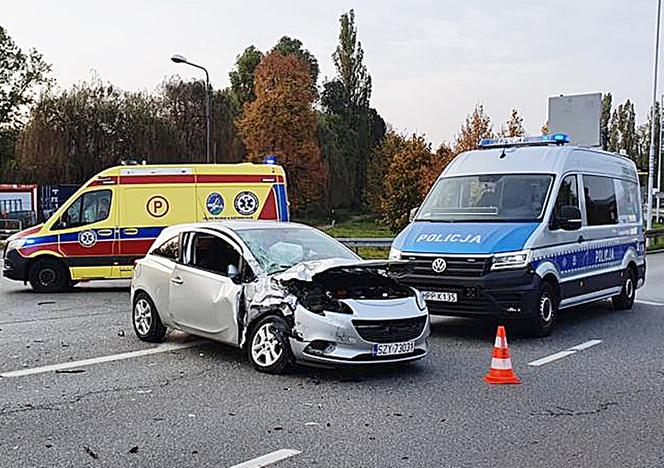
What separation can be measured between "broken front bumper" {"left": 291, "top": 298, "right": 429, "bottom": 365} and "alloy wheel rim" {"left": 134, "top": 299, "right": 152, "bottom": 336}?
2830 mm

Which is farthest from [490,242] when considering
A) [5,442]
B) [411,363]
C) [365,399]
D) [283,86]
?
[283,86]

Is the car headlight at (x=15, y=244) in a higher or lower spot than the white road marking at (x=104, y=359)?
higher

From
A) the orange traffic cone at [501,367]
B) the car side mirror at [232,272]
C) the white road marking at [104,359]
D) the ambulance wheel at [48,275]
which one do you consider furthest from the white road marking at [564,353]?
the ambulance wheel at [48,275]

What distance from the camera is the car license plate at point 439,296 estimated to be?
10.5m

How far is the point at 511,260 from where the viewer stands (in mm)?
10430

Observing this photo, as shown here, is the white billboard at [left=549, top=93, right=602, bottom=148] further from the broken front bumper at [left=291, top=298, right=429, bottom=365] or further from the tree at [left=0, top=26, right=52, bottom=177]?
the tree at [left=0, top=26, right=52, bottom=177]

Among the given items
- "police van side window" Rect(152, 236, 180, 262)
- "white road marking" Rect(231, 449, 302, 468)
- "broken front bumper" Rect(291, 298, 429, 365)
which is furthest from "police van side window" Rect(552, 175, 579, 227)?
"white road marking" Rect(231, 449, 302, 468)

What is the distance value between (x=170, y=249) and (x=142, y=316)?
989mm

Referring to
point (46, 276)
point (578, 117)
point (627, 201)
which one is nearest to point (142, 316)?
point (46, 276)

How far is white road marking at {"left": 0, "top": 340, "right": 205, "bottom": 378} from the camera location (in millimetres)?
8469

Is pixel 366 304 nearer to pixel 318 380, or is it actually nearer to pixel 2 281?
pixel 318 380

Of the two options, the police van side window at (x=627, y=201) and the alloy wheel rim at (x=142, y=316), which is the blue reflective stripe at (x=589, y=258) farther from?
the alloy wheel rim at (x=142, y=316)

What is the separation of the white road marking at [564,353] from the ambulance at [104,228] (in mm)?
8849

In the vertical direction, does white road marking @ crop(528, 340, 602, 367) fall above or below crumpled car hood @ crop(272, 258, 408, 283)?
below
